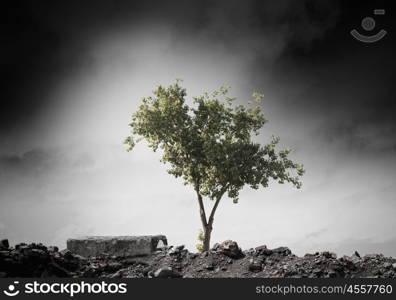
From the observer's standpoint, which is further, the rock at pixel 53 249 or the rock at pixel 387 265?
the rock at pixel 53 249

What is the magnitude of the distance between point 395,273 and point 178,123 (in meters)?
17.1

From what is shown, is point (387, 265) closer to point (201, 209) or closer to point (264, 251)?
point (264, 251)

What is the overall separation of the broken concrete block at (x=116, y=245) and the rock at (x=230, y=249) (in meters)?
3.63

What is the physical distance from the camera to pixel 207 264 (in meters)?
17.5

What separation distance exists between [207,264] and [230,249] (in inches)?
52.7

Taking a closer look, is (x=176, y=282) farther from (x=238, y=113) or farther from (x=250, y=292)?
(x=238, y=113)

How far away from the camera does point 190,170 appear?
28.7 metres

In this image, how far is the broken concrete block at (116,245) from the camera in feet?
68.4

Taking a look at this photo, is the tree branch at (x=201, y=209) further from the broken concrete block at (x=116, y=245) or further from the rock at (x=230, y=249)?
the rock at (x=230, y=249)

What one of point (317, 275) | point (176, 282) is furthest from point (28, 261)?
point (317, 275)

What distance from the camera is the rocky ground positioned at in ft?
51.8

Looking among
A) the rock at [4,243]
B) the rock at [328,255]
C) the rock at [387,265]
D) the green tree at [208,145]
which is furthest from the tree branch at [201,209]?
the rock at [387,265]

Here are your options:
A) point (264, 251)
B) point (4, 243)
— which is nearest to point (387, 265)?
point (264, 251)

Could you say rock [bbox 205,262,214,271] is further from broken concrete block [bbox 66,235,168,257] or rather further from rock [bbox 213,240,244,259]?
broken concrete block [bbox 66,235,168,257]
